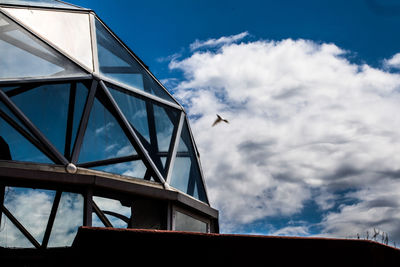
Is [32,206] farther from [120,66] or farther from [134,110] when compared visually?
[120,66]

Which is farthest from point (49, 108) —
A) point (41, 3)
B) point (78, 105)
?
point (41, 3)

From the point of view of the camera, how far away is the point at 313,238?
3.96 metres

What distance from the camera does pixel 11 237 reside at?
10.8m

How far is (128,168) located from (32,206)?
2.80 metres

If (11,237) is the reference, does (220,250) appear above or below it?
below

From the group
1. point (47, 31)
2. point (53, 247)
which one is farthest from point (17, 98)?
point (53, 247)

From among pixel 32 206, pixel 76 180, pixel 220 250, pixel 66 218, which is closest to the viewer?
pixel 220 250

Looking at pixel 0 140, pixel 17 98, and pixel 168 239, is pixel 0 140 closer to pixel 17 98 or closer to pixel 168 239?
pixel 17 98

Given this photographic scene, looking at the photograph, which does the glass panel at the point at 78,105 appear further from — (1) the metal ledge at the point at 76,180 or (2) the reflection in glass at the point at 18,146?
(1) the metal ledge at the point at 76,180

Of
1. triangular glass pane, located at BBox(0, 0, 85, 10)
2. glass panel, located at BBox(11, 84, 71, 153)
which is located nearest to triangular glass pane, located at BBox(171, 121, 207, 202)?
glass panel, located at BBox(11, 84, 71, 153)

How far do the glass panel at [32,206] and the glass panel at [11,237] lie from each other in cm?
34

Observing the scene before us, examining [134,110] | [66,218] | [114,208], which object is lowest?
[66,218]

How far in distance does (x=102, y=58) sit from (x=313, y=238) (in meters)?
11.2

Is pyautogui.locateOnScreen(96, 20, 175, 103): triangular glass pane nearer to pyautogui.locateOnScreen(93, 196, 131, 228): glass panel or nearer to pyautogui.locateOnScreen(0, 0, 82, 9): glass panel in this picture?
pyautogui.locateOnScreen(0, 0, 82, 9): glass panel
